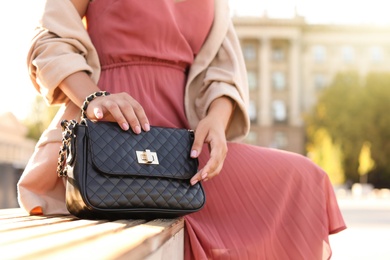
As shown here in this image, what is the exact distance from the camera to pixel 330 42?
5162 cm

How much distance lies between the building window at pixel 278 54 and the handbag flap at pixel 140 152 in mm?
50663

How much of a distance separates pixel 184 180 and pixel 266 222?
219 mm

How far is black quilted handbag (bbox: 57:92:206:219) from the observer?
1.35 metres

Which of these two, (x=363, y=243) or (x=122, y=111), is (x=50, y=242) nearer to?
(x=122, y=111)

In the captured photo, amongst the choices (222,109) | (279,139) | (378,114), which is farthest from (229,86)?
(279,139)

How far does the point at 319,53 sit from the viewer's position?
52031 millimetres

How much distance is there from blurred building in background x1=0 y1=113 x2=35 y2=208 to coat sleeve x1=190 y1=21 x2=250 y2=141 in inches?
232

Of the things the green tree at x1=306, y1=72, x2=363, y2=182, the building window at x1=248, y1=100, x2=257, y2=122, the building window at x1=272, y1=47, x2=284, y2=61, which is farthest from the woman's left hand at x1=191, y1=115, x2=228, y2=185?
the building window at x1=272, y1=47, x2=284, y2=61

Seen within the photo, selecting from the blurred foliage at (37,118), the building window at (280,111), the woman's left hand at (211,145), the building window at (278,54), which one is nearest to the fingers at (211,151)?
the woman's left hand at (211,145)

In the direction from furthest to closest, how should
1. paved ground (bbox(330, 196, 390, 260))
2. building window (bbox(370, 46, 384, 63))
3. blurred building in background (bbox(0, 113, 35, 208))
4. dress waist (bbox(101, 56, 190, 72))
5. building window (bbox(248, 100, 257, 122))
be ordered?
building window (bbox(370, 46, 384, 63)), building window (bbox(248, 100, 257, 122)), blurred building in background (bbox(0, 113, 35, 208)), paved ground (bbox(330, 196, 390, 260)), dress waist (bbox(101, 56, 190, 72))

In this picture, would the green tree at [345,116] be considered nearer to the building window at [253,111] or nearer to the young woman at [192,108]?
the building window at [253,111]

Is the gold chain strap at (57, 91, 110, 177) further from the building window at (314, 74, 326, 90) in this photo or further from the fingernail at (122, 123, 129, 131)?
the building window at (314, 74, 326, 90)

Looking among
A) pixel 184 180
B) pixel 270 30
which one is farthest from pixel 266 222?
pixel 270 30

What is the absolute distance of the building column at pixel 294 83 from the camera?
2009 inches
